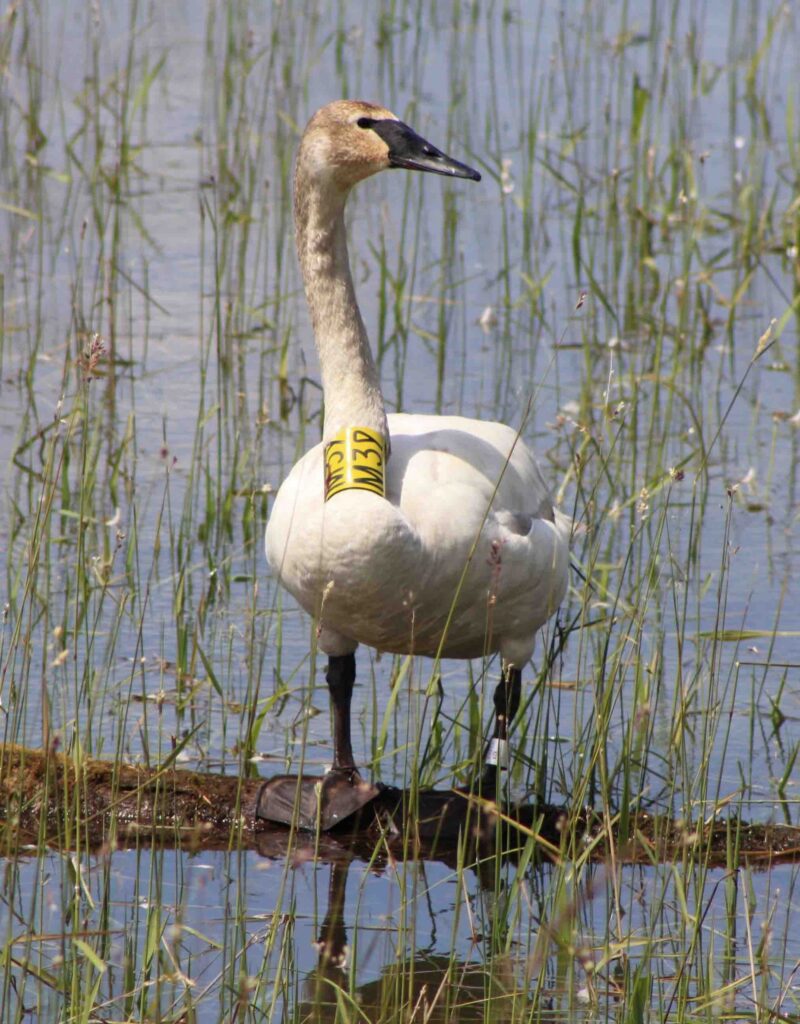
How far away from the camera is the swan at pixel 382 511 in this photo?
442cm

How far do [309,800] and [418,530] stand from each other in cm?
78

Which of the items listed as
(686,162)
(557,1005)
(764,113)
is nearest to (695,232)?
(686,162)

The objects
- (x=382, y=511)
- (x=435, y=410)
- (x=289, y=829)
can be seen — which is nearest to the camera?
(x=382, y=511)

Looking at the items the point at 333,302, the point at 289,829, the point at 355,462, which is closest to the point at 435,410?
the point at 333,302

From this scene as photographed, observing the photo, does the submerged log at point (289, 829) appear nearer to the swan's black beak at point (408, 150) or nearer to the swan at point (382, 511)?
the swan at point (382, 511)

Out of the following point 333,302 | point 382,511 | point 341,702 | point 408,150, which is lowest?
point 341,702

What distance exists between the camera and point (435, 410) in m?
7.59

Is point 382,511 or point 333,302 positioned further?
point 333,302

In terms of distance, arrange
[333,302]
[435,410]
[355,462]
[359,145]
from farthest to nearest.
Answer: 1. [435,410]
2. [333,302]
3. [359,145]
4. [355,462]

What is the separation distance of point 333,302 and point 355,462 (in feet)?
1.92

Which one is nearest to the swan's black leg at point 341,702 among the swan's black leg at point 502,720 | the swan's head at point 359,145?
the swan's black leg at point 502,720

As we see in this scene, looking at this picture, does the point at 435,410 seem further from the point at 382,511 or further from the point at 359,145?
the point at 382,511

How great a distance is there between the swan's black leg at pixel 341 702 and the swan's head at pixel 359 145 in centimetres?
126

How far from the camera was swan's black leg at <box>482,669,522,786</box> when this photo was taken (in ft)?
15.5
